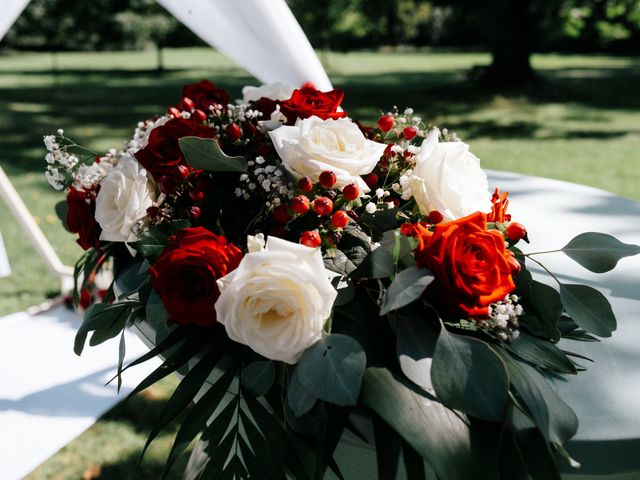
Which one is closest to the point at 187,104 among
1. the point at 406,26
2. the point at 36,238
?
the point at 36,238

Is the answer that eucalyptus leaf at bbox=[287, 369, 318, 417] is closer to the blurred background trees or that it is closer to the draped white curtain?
the draped white curtain

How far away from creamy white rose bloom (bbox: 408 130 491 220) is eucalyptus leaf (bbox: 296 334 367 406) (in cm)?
31

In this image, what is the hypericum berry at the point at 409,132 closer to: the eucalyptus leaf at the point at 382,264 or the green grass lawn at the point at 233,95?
the eucalyptus leaf at the point at 382,264

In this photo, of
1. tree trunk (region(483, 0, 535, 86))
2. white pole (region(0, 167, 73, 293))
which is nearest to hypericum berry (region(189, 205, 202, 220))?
white pole (region(0, 167, 73, 293))

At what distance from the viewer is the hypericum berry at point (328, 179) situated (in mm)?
1061

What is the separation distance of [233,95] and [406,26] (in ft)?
44.7

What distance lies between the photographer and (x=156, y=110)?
884 centimetres

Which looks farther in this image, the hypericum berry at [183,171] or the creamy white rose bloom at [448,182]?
the hypericum berry at [183,171]

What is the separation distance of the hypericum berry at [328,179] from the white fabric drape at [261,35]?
94cm

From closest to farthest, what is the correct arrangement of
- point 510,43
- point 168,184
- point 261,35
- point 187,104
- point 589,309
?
point 589,309 < point 168,184 < point 187,104 < point 261,35 < point 510,43

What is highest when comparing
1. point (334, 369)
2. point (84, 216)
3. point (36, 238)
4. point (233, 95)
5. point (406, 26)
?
point (334, 369)

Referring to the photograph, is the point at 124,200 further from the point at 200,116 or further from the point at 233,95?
the point at 233,95

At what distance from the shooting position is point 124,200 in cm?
125

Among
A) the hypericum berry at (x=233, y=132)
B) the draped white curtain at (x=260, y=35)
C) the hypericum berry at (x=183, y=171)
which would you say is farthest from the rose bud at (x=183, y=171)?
the draped white curtain at (x=260, y=35)
